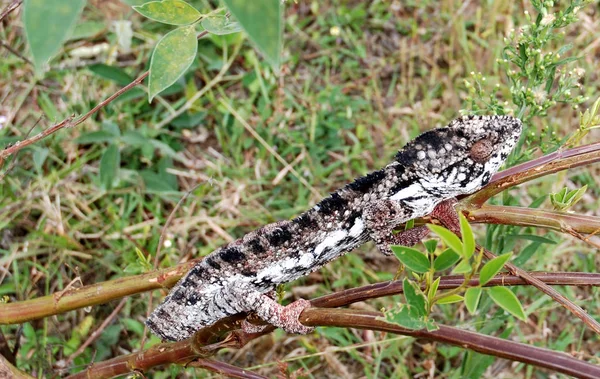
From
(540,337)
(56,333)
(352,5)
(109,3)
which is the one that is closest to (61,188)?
(56,333)

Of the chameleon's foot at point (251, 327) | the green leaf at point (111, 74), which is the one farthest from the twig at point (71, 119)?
the green leaf at point (111, 74)

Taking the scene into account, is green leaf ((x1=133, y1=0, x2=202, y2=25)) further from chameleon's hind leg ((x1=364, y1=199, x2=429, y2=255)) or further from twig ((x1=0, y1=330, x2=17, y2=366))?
twig ((x1=0, y1=330, x2=17, y2=366))

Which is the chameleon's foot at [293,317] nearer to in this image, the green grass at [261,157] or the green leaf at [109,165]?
the green grass at [261,157]

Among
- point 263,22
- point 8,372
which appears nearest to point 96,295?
point 8,372

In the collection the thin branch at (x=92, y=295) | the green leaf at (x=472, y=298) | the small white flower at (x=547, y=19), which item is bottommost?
the thin branch at (x=92, y=295)

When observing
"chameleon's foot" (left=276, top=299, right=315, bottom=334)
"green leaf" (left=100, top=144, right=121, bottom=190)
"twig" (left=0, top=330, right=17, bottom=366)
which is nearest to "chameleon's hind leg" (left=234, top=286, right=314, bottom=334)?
→ "chameleon's foot" (left=276, top=299, right=315, bottom=334)

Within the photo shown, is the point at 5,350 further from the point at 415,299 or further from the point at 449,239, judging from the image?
the point at 449,239
